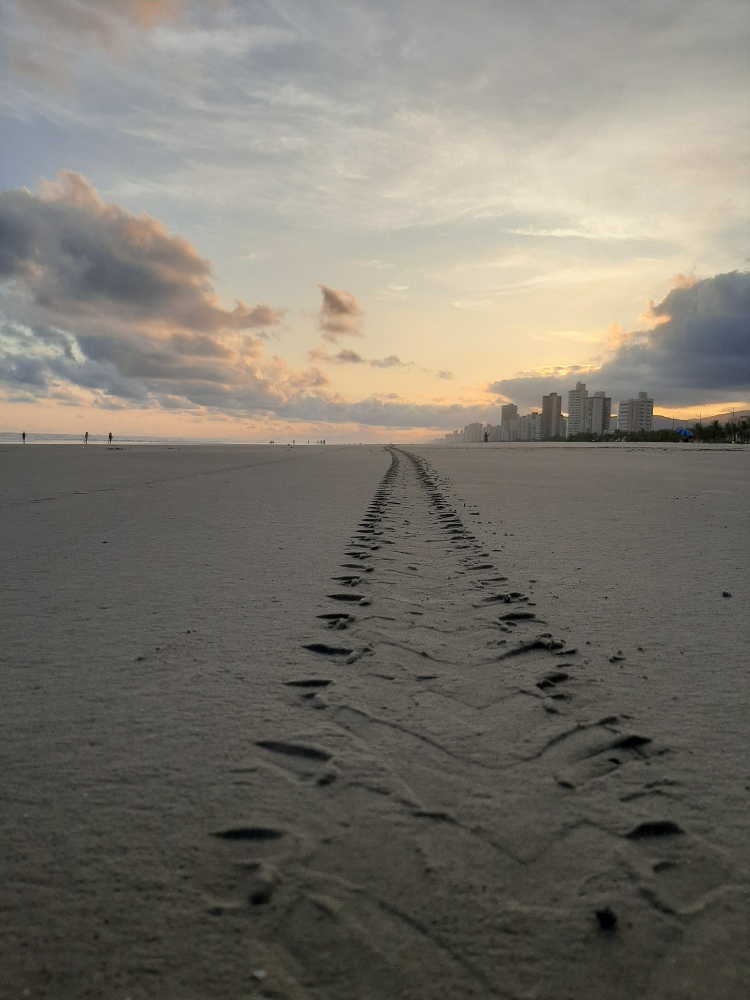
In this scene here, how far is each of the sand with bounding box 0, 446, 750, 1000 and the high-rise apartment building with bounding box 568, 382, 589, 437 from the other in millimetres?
121403

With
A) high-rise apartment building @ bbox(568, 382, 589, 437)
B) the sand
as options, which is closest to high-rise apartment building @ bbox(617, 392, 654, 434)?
high-rise apartment building @ bbox(568, 382, 589, 437)

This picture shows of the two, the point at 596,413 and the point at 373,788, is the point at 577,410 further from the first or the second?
the point at 373,788

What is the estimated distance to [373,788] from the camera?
5.16ft

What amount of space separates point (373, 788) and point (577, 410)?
129m

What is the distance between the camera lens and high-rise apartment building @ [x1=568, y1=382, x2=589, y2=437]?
120850 mm

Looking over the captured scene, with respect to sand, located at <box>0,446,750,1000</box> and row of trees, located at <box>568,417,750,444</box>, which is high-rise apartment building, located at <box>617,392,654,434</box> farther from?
sand, located at <box>0,446,750,1000</box>

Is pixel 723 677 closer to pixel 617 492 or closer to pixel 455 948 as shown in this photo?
pixel 455 948

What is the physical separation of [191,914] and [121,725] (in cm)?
81

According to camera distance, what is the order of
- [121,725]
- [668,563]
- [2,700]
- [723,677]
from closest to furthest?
[121,725], [2,700], [723,677], [668,563]

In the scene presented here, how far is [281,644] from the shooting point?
8.61ft

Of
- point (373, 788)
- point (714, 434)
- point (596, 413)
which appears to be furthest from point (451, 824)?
point (596, 413)

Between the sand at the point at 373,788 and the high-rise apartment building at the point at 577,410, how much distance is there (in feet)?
398

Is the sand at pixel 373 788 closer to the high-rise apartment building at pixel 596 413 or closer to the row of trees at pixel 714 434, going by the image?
the row of trees at pixel 714 434

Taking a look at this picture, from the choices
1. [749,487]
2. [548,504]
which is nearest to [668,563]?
[548,504]
